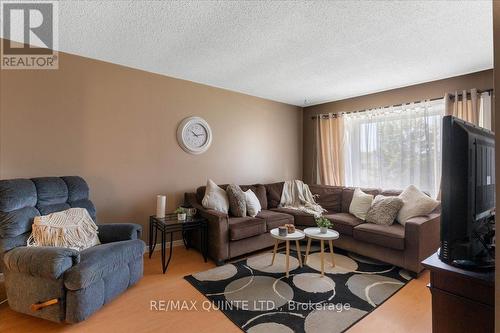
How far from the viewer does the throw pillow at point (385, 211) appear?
3.08 meters

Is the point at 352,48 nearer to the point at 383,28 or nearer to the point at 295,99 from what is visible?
the point at 383,28

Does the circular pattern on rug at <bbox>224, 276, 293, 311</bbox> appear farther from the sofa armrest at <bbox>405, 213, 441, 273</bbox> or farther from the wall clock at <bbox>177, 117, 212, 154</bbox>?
the wall clock at <bbox>177, 117, 212, 154</bbox>

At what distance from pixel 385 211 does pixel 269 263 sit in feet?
5.33

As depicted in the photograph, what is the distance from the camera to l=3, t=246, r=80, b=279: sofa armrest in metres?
1.74

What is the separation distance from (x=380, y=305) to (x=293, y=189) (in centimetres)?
237

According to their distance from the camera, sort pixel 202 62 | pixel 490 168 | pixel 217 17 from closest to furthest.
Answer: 1. pixel 490 168
2. pixel 217 17
3. pixel 202 62

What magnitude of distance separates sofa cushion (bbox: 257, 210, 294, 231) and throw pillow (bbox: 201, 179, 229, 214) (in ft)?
1.67

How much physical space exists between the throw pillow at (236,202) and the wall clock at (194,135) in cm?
82

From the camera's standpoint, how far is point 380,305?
2104 mm

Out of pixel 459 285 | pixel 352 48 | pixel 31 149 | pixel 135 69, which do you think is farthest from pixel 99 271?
pixel 352 48

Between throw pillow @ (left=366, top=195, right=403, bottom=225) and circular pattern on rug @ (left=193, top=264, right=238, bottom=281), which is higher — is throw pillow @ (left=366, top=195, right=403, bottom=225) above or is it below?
above

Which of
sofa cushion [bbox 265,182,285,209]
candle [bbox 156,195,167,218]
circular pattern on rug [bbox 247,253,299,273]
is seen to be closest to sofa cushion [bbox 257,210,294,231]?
circular pattern on rug [bbox 247,253,299,273]

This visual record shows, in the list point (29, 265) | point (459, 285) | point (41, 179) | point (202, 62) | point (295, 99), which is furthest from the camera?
point (295, 99)

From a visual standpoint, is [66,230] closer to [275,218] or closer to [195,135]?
[195,135]
